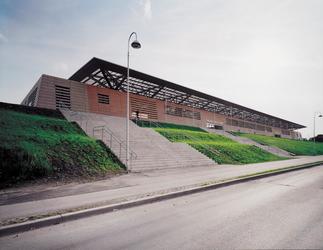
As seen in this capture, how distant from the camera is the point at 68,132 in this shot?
632 inches

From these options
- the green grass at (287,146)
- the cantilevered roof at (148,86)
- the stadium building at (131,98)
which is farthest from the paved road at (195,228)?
the green grass at (287,146)

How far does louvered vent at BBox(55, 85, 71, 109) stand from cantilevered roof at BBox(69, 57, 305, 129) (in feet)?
11.1

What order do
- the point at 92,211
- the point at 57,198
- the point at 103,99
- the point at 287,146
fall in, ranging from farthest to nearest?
the point at 287,146, the point at 103,99, the point at 57,198, the point at 92,211

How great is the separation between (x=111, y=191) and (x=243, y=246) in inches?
210

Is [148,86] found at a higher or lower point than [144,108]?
higher

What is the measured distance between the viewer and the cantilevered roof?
2548 centimetres

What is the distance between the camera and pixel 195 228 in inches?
175

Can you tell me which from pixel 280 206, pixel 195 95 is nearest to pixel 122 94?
pixel 195 95

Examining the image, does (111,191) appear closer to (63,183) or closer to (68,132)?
(63,183)

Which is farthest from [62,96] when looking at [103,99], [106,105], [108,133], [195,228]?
[195,228]

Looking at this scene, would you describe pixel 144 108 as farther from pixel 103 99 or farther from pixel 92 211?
pixel 92 211

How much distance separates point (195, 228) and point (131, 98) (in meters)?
27.9

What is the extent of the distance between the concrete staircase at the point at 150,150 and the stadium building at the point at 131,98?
2.97 meters

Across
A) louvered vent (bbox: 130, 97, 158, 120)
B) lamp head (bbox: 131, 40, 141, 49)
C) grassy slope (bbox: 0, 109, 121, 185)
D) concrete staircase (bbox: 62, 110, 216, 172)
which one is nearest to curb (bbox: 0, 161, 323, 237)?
grassy slope (bbox: 0, 109, 121, 185)
